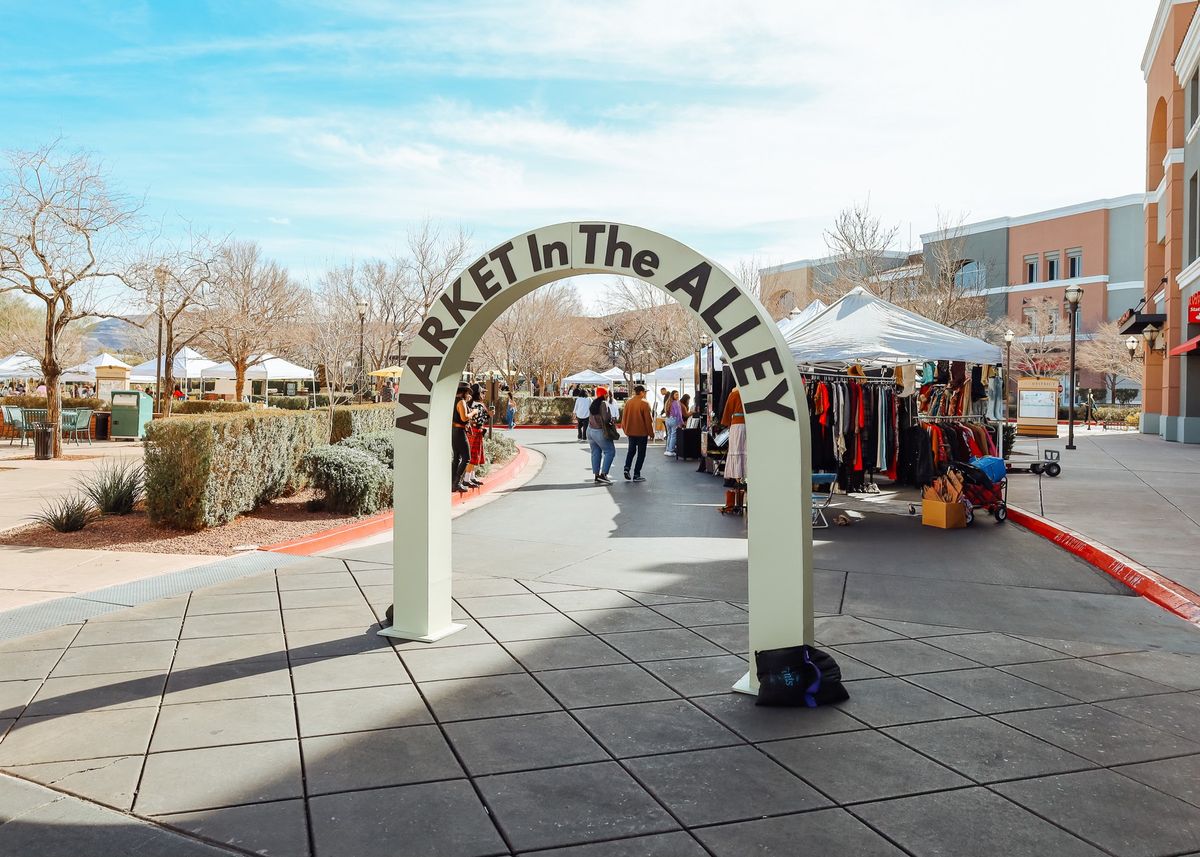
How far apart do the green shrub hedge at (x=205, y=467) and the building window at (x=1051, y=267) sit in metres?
55.4

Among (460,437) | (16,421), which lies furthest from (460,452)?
(16,421)

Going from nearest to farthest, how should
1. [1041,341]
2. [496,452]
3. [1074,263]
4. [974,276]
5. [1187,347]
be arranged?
1. [496,452]
2. [1187,347]
3. [1041,341]
4. [974,276]
5. [1074,263]

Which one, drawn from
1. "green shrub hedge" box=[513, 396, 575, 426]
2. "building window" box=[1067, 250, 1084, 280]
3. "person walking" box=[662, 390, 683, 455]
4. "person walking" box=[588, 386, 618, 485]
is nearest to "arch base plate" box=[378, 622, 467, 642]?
"person walking" box=[588, 386, 618, 485]

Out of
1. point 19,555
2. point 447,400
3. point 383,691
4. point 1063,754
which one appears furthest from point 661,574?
point 19,555

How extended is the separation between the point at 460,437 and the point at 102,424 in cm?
1684

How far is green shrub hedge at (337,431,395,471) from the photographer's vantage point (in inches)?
497

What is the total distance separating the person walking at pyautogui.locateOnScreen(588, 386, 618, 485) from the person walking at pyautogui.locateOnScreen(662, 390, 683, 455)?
5.68m

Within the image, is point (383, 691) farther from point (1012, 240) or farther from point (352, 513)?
point (1012, 240)

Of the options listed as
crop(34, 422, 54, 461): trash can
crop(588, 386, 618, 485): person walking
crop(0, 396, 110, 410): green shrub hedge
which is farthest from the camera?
crop(0, 396, 110, 410): green shrub hedge

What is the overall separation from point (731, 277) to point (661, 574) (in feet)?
12.2

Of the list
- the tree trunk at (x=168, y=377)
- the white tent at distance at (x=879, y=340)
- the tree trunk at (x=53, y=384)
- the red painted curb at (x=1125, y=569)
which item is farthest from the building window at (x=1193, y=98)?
the tree trunk at (x=53, y=384)

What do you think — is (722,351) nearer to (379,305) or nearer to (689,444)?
(689,444)

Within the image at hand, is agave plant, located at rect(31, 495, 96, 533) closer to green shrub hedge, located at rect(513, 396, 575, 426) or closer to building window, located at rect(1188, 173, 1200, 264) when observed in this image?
building window, located at rect(1188, 173, 1200, 264)

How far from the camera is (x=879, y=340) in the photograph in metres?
11.5
